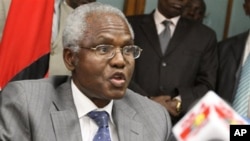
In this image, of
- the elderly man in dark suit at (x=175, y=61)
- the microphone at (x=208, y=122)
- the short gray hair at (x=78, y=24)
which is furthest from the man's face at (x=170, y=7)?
the microphone at (x=208, y=122)

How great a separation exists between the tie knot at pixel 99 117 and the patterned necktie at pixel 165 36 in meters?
1.50

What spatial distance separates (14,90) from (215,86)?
191cm

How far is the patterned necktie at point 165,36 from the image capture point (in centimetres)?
326

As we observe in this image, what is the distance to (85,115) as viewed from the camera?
70.1 inches

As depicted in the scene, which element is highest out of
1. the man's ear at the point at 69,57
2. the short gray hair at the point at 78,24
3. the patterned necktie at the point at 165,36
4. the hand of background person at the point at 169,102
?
the short gray hair at the point at 78,24

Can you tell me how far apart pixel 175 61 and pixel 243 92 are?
1.49ft

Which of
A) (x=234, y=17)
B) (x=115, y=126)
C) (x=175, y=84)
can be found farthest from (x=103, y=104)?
(x=234, y=17)

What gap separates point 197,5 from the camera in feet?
12.2

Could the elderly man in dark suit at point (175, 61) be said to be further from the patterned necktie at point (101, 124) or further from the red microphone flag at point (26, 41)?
the patterned necktie at point (101, 124)

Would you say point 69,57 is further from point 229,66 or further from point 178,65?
point 229,66

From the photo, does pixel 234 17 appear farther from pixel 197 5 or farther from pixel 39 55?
pixel 39 55

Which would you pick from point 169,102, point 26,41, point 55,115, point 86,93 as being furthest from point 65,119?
point 169,102

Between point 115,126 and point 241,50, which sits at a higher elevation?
point 115,126

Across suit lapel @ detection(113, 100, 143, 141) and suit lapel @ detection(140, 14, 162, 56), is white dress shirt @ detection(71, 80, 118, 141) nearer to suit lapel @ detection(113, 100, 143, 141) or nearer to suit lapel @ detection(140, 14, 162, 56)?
suit lapel @ detection(113, 100, 143, 141)
